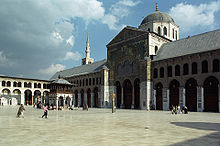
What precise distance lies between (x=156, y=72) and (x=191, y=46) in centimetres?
758

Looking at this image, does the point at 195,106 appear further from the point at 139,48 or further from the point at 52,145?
the point at 52,145

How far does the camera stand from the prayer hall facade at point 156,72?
31594 mm

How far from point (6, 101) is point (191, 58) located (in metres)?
57.7

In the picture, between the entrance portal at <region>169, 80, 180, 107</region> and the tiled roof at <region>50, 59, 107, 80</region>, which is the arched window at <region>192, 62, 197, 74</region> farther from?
the tiled roof at <region>50, 59, 107, 80</region>

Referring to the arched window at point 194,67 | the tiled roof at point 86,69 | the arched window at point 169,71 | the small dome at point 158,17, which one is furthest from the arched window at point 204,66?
the tiled roof at point 86,69

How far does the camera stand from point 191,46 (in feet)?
118

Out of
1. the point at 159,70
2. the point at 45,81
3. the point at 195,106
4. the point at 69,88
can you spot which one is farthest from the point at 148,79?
the point at 45,81

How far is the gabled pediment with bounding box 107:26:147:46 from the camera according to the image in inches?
1685

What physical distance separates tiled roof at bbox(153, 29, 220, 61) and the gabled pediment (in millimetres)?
6135

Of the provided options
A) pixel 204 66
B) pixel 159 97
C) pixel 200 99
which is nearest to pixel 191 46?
pixel 204 66

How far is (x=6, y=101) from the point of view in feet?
216

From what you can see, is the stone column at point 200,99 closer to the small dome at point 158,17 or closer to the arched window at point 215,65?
the arched window at point 215,65

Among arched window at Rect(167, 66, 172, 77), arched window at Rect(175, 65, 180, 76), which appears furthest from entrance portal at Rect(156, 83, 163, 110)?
arched window at Rect(175, 65, 180, 76)

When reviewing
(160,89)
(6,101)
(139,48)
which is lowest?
(6,101)
